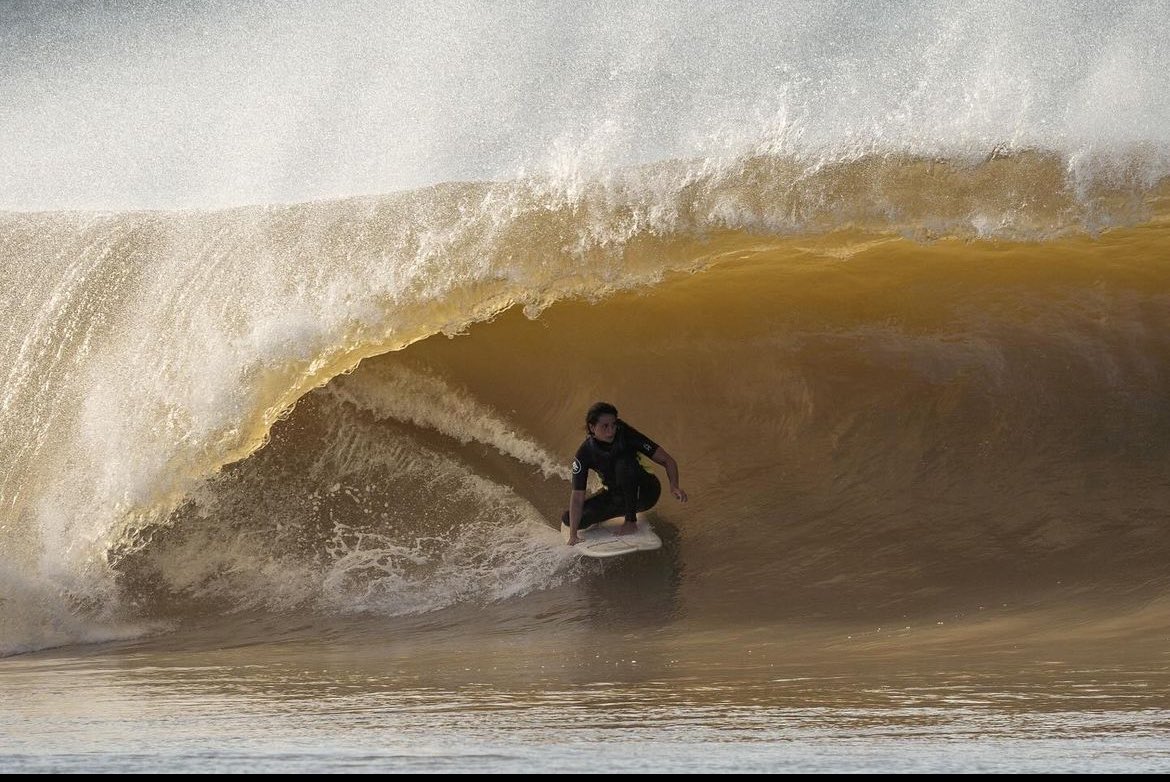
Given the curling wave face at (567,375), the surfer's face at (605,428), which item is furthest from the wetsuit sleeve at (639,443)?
the curling wave face at (567,375)

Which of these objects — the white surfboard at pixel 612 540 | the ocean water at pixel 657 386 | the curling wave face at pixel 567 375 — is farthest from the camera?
the curling wave face at pixel 567 375

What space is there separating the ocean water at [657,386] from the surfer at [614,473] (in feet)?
0.79

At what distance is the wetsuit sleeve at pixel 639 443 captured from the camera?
6.18 metres

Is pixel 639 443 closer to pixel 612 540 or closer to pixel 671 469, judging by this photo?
pixel 671 469

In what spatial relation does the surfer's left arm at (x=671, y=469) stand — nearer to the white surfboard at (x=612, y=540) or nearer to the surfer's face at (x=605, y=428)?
the surfer's face at (x=605, y=428)

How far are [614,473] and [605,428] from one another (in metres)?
0.27

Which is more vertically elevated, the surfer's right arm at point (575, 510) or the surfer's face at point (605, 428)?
the surfer's face at point (605, 428)

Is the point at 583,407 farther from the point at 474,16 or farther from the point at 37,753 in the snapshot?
the point at 474,16

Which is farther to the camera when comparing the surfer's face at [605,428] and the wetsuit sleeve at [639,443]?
the wetsuit sleeve at [639,443]

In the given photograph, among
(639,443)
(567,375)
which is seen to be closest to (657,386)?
(567,375)

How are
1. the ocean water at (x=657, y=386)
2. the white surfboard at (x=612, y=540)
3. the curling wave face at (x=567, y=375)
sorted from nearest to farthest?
the ocean water at (x=657, y=386)
the white surfboard at (x=612, y=540)
the curling wave face at (x=567, y=375)

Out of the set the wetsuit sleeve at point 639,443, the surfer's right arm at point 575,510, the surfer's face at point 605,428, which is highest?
the surfer's face at point 605,428

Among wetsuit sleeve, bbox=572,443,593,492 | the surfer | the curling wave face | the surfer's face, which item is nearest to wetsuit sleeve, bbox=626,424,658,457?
the surfer

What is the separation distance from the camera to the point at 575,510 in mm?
6125
